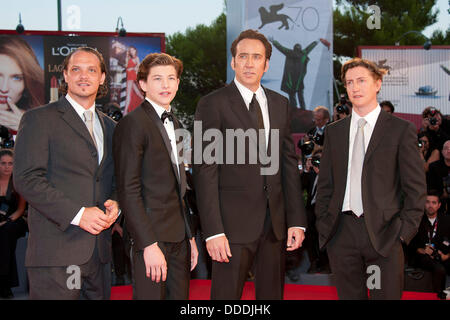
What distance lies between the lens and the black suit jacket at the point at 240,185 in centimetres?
278

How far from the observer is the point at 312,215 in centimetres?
624

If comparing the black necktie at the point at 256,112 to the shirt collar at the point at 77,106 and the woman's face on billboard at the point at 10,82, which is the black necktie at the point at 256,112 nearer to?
the shirt collar at the point at 77,106

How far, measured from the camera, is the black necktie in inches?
113

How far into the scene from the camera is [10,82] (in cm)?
1220

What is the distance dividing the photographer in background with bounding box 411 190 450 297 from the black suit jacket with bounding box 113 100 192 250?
393cm

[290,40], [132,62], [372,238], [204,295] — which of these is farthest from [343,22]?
[372,238]

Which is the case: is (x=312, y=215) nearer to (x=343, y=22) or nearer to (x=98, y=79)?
(x=98, y=79)

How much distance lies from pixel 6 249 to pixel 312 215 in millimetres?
3514

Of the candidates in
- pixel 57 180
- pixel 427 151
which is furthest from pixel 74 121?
pixel 427 151

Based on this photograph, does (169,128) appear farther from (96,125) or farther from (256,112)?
(256,112)

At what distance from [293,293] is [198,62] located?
2273cm

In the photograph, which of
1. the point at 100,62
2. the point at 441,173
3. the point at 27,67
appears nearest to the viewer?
the point at 100,62

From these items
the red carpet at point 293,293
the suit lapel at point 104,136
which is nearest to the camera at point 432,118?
the red carpet at point 293,293

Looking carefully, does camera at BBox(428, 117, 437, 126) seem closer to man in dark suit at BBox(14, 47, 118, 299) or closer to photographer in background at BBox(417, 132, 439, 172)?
photographer in background at BBox(417, 132, 439, 172)
